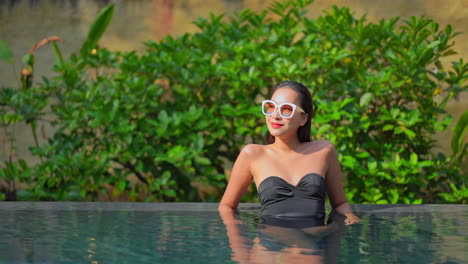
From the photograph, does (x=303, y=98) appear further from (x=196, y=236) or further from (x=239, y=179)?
(x=196, y=236)

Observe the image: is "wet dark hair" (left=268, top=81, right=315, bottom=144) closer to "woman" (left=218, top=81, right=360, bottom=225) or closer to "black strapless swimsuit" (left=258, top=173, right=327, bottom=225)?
"woman" (left=218, top=81, right=360, bottom=225)

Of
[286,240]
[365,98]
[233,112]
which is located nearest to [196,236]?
[286,240]

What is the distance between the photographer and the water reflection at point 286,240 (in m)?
A: 2.87

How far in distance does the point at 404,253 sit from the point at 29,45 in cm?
530

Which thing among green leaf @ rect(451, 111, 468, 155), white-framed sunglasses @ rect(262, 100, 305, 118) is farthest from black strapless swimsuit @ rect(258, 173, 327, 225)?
green leaf @ rect(451, 111, 468, 155)

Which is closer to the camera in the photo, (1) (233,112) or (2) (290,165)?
(2) (290,165)

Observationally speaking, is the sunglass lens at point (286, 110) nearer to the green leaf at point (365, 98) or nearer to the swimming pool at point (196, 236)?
the swimming pool at point (196, 236)

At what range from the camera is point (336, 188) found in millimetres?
3977

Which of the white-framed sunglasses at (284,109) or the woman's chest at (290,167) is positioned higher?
the white-framed sunglasses at (284,109)

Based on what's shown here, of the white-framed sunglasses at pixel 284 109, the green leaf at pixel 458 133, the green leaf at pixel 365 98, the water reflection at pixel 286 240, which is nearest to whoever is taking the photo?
the water reflection at pixel 286 240

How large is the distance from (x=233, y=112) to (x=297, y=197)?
6.47ft

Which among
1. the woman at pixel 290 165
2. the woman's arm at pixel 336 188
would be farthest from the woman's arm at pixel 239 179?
the woman's arm at pixel 336 188

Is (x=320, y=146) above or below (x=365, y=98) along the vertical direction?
below

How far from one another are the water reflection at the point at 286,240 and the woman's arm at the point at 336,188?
52 millimetres
